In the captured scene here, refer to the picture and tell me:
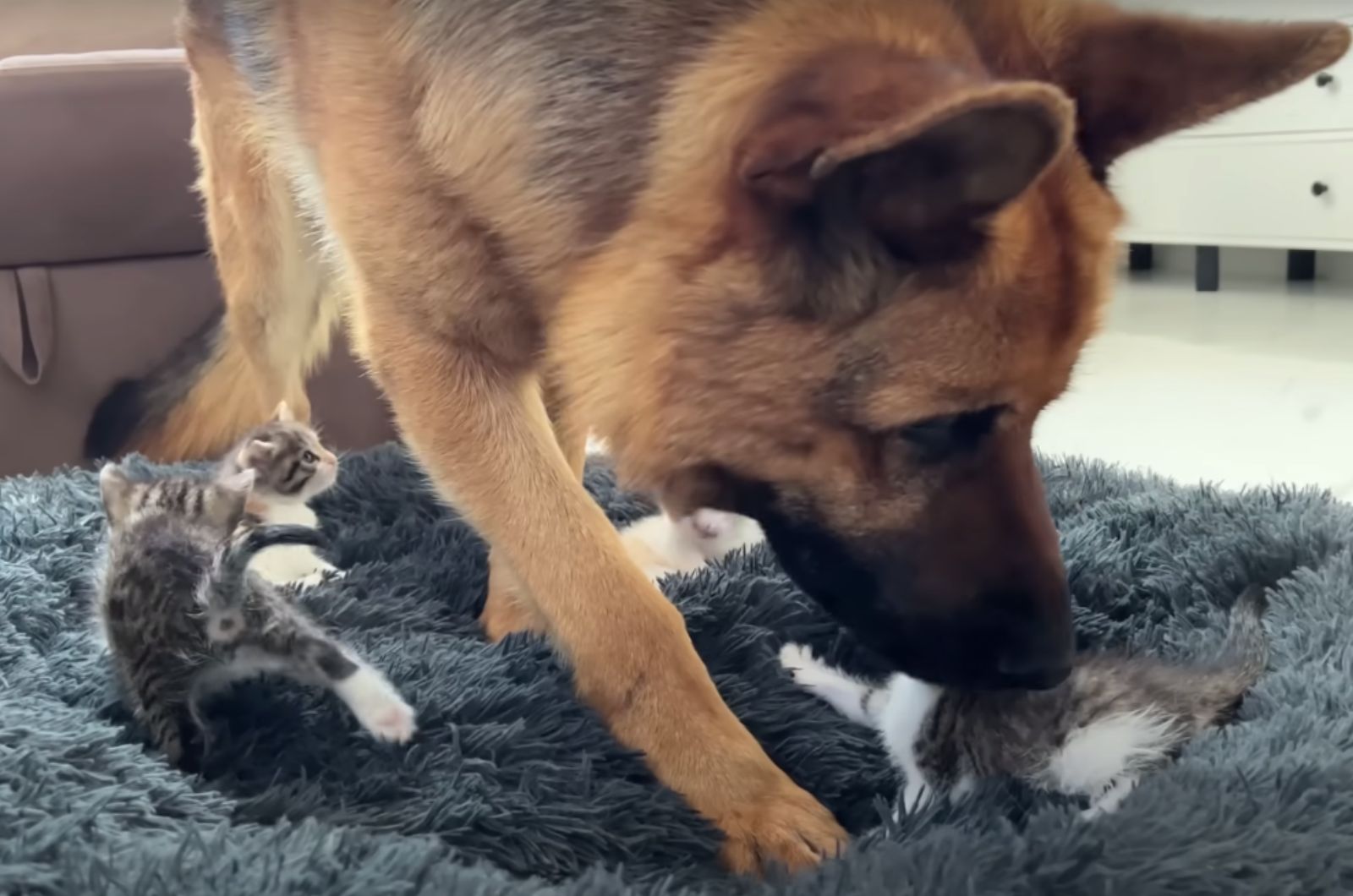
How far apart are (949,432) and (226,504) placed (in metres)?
0.72

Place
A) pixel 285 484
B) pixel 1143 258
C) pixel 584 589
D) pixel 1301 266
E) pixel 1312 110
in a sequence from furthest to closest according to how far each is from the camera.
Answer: pixel 1143 258, pixel 1301 266, pixel 1312 110, pixel 285 484, pixel 584 589

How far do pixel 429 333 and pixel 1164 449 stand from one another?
1.72 meters

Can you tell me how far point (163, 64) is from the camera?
85.0 inches

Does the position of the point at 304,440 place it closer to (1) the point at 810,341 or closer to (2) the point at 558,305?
(2) the point at 558,305

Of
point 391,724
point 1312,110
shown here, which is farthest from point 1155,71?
point 1312,110

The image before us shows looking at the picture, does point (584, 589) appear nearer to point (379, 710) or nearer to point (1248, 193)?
point (379, 710)

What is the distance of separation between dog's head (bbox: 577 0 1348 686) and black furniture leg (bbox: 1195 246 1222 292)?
4030 millimetres

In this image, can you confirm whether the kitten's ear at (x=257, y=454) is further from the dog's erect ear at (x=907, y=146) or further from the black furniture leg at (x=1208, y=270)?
the black furniture leg at (x=1208, y=270)

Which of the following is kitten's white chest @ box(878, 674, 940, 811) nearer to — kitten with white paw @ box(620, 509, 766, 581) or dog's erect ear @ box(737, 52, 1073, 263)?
dog's erect ear @ box(737, 52, 1073, 263)

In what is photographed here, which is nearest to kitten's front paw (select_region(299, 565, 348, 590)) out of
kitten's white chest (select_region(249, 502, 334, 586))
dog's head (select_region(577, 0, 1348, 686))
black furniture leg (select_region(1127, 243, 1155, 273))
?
kitten's white chest (select_region(249, 502, 334, 586))

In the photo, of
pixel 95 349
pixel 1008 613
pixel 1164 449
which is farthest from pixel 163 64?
pixel 1164 449

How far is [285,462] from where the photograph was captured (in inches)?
65.9

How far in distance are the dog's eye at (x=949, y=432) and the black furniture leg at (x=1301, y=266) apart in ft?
14.2

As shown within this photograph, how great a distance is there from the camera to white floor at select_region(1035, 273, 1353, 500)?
7.48ft
